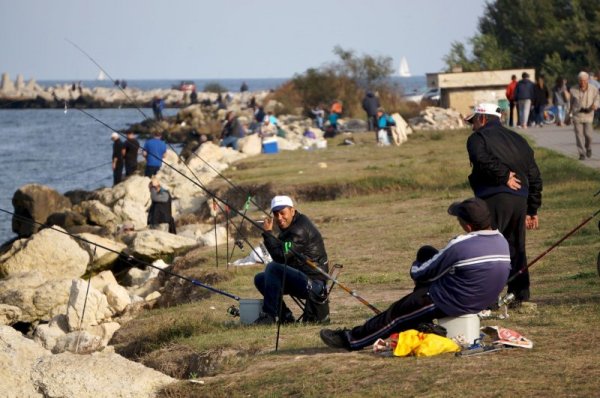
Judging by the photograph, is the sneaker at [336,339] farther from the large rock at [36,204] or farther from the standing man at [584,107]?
the large rock at [36,204]

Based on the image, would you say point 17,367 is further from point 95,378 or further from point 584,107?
point 584,107

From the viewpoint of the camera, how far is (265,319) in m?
11.6

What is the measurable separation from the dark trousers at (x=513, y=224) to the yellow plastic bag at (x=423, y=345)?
6.71 ft

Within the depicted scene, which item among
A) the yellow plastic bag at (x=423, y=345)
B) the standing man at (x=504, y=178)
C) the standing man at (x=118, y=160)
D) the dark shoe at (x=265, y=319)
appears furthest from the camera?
the standing man at (x=118, y=160)

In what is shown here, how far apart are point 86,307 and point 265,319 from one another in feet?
15.5

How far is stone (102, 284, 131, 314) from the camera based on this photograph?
16.6 metres

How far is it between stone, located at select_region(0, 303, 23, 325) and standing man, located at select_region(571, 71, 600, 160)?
1052 cm

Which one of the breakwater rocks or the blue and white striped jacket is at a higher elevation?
the blue and white striped jacket

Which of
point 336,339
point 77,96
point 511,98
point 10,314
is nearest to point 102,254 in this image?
point 10,314

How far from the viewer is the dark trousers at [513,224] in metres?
10.7

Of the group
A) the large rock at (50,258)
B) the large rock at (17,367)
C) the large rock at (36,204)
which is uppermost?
the large rock at (17,367)

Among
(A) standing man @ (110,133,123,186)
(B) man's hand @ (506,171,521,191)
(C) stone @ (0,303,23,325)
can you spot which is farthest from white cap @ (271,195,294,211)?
(A) standing man @ (110,133,123,186)

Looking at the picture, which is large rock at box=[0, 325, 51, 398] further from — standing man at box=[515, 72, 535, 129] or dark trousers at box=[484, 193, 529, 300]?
standing man at box=[515, 72, 535, 129]

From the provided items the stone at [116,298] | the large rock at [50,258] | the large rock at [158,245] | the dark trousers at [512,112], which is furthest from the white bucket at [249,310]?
the dark trousers at [512,112]
